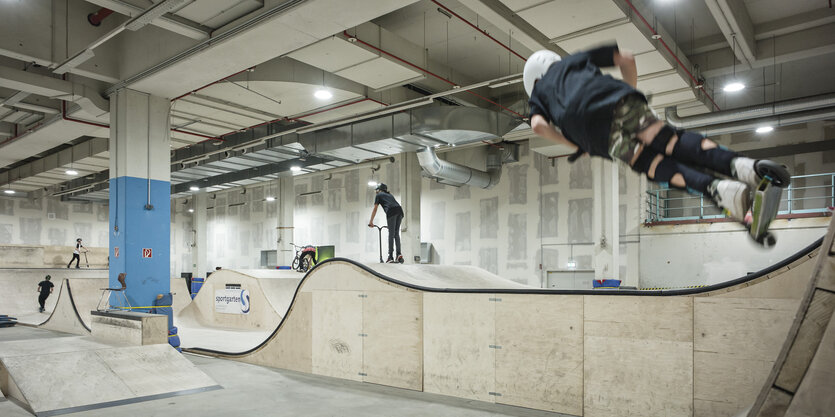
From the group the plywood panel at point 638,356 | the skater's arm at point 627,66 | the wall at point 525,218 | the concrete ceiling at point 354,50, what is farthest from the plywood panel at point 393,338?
the wall at point 525,218

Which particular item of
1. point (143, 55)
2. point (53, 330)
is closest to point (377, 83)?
point (143, 55)

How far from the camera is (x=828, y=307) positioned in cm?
282

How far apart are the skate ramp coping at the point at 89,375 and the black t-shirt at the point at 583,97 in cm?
671

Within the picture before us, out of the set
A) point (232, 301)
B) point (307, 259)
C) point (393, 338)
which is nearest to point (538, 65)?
point (393, 338)

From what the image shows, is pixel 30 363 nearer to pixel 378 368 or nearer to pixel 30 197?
pixel 378 368

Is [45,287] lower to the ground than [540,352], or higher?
lower

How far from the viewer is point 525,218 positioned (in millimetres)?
19203

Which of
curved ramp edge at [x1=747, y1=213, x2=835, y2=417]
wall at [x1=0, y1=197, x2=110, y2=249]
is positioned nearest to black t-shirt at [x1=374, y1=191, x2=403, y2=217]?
curved ramp edge at [x1=747, y1=213, x2=835, y2=417]

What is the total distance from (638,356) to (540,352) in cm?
111

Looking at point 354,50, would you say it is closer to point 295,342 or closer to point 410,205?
point 295,342

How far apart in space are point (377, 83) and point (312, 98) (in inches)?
72.6

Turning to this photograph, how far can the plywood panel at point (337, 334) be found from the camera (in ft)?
27.3

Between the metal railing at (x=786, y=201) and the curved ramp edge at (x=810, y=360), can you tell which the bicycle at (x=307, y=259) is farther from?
the curved ramp edge at (x=810, y=360)

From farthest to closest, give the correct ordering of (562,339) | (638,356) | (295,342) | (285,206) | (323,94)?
(285,206) → (323,94) → (295,342) → (562,339) → (638,356)
